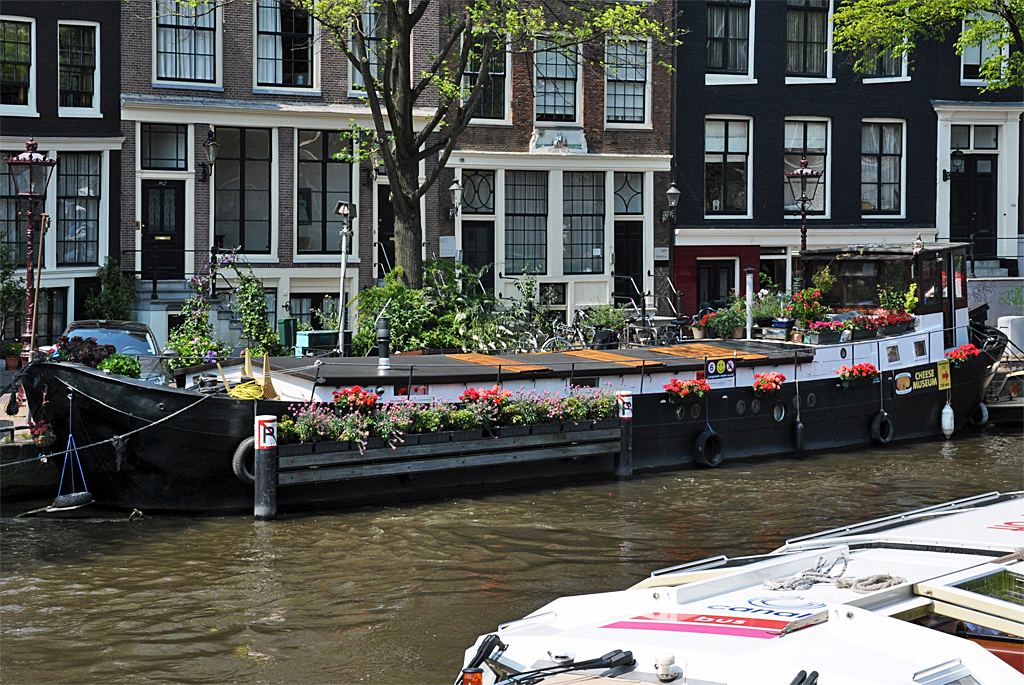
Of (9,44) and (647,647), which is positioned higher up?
(9,44)

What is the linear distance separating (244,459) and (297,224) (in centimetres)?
1321

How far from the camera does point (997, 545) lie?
573 cm

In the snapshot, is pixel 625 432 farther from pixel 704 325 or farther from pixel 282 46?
pixel 282 46

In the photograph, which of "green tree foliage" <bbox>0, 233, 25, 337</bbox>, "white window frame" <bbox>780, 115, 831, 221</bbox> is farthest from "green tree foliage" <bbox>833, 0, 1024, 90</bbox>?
"green tree foliage" <bbox>0, 233, 25, 337</bbox>

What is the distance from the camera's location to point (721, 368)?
17.8 metres

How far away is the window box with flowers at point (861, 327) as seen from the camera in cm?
1964

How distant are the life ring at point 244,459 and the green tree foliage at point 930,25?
63.4ft

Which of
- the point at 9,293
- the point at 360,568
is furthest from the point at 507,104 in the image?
the point at 360,568

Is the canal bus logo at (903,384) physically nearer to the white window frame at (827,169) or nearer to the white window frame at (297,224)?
the white window frame at (827,169)

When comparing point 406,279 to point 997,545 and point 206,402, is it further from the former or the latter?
point 997,545

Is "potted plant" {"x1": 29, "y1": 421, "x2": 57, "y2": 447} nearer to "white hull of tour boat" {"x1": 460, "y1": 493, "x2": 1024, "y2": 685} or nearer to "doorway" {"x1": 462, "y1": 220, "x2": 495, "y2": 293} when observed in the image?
"white hull of tour boat" {"x1": 460, "y1": 493, "x2": 1024, "y2": 685}

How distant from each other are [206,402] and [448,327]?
6.78 metres

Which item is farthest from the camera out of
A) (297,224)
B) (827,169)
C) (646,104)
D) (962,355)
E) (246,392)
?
(827,169)

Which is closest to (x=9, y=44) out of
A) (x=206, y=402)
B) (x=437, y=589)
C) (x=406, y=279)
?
(x=406, y=279)
